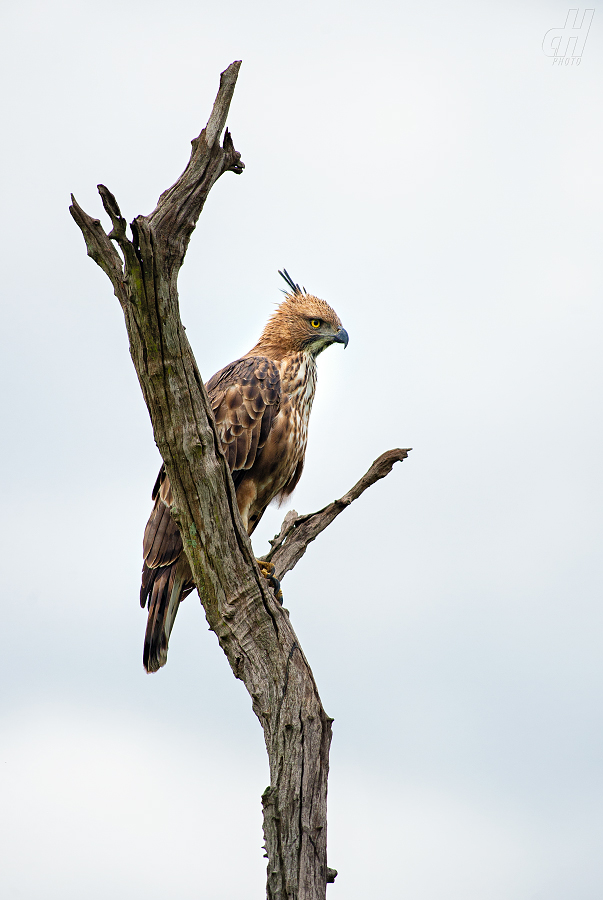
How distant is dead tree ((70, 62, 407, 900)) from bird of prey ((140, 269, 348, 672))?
4.10 ft

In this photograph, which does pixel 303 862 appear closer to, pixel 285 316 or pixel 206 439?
pixel 206 439

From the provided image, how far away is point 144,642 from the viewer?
6.41 metres

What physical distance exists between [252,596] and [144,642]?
1612mm

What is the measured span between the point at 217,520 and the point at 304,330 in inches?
134

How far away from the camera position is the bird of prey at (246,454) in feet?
21.2

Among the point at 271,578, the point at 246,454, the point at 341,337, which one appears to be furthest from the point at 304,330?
the point at 271,578

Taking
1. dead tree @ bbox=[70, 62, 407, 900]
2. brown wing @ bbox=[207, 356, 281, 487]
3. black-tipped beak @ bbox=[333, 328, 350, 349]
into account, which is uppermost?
black-tipped beak @ bbox=[333, 328, 350, 349]

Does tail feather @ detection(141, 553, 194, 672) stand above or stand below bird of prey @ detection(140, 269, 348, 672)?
below

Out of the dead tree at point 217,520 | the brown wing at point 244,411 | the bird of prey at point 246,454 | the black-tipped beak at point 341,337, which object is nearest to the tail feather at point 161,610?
the bird of prey at point 246,454

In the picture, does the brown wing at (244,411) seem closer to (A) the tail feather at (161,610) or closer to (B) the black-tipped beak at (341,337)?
(A) the tail feather at (161,610)

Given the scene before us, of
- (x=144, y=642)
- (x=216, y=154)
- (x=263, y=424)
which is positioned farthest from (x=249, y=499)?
(x=216, y=154)

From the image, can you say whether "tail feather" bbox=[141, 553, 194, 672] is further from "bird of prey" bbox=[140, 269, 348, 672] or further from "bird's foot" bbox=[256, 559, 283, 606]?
"bird's foot" bbox=[256, 559, 283, 606]

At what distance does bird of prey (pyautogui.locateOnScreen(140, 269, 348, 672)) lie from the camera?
21.2 feet

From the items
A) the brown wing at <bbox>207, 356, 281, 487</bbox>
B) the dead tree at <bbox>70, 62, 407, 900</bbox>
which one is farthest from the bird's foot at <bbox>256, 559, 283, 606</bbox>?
the brown wing at <bbox>207, 356, 281, 487</bbox>
